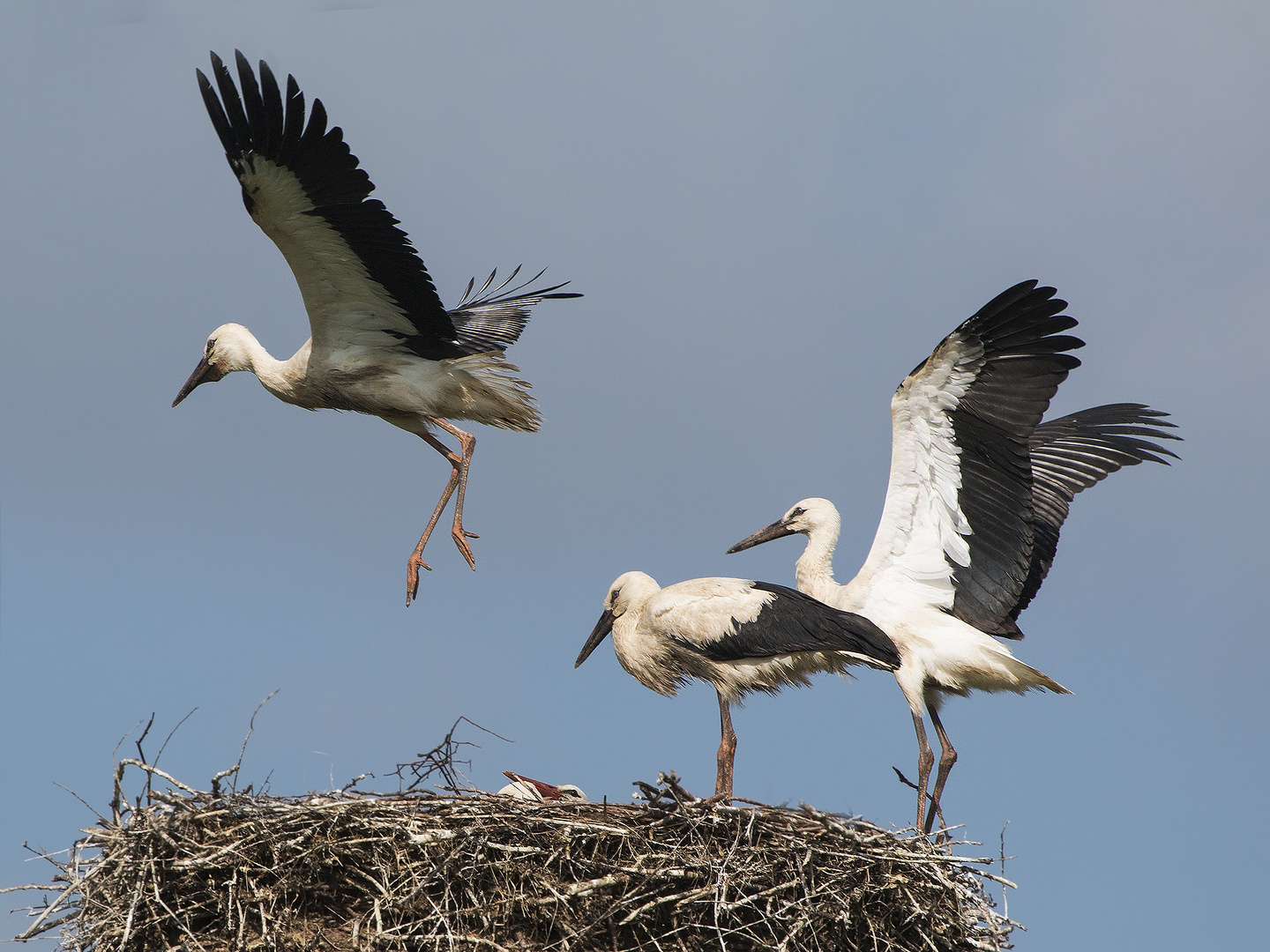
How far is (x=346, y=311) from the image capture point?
348 inches

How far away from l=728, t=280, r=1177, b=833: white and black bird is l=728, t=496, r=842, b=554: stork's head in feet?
2.15

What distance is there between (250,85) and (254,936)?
4.11 metres

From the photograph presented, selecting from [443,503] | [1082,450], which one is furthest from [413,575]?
[1082,450]

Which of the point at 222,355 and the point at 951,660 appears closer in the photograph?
the point at 951,660

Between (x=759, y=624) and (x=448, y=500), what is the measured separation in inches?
98.5

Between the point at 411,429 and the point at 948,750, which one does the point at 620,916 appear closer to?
the point at 948,750

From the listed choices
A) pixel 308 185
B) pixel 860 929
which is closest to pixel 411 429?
pixel 308 185

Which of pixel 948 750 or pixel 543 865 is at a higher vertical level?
pixel 948 750

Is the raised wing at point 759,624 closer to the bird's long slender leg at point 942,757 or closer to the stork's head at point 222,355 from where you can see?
the bird's long slender leg at point 942,757

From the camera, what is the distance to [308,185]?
25.7 feet

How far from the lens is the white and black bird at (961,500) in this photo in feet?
26.8

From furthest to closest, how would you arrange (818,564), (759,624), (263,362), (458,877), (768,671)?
(263,362) → (818,564) → (768,671) → (759,624) → (458,877)

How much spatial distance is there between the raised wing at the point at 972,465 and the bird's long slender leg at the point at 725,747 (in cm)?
99

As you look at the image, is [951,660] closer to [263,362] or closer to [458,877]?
[458,877]
